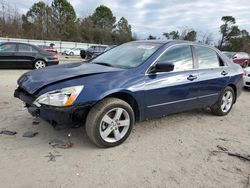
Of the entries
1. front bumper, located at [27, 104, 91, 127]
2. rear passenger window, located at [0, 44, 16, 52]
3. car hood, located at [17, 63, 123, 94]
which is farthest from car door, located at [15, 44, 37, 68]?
front bumper, located at [27, 104, 91, 127]

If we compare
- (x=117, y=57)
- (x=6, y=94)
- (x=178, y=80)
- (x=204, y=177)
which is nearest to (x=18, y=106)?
(x=6, y=94)

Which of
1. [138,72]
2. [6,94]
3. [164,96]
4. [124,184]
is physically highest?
[138,72]

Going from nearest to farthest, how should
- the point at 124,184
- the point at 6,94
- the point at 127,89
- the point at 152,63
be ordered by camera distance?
the point at 124,184
the point at 127,89
the point at 152,63
the point at 6,94

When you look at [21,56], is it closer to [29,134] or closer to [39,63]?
[39,63]

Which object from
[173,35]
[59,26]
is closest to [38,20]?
[59,26]

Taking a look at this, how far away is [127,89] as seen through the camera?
3652 millimetres

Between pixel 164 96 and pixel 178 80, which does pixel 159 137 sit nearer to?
pixel 164 96

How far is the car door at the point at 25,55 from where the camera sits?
1125 centimetres

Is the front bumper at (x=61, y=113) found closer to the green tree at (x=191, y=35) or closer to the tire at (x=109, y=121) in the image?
the tire at (x=109, y=121)

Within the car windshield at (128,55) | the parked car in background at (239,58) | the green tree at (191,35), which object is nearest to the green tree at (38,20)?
the green tree at (191,35)

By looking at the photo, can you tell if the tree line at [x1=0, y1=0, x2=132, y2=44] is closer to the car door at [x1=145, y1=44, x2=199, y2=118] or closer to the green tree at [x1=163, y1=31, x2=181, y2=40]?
the green tree at [x1=163, y1=31, x2=181, y2=40]

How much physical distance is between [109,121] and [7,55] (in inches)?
356

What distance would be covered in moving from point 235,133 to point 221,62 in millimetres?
1568

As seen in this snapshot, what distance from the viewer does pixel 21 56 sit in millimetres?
11273
